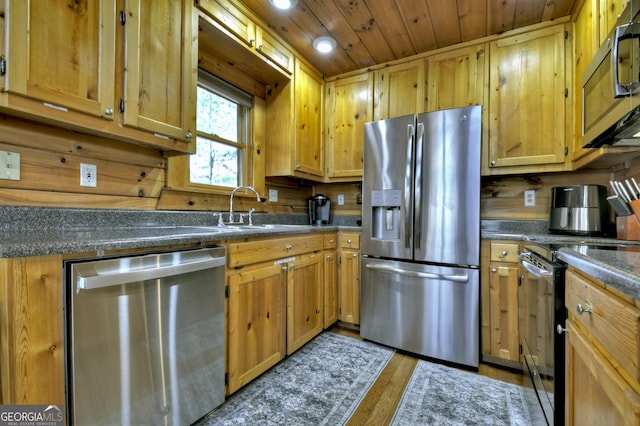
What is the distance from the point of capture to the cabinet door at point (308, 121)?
8.43 ft

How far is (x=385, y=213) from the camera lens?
89.0 inches

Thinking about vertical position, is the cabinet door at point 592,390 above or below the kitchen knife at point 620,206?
below

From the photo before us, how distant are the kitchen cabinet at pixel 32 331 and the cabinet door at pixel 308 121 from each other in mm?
1871

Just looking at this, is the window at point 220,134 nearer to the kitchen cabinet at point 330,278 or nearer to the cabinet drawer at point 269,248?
the cabinet drawer at point 269,248

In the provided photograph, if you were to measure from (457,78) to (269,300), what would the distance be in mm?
2251

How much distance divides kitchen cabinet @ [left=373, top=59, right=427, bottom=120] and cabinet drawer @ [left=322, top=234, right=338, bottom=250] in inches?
46.2

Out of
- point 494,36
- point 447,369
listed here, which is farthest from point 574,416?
point 494,36

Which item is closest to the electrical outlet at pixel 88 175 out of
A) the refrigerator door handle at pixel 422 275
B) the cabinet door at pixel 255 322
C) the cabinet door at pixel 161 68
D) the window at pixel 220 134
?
the cabinet door at pixel 161 68

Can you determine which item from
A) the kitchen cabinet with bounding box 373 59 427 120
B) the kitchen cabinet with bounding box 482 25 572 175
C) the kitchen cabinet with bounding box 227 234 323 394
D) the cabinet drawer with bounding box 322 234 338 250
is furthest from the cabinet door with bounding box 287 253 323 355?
the kitchen cabinet with bounding box 482 25 572 175

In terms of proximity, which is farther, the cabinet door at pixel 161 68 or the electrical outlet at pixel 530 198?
the electrical outlet at pixel 530 198

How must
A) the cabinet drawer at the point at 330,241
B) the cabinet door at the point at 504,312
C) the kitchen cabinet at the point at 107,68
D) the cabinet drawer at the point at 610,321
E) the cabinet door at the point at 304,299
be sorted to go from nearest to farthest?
the cabinet drawer at the point at 610,321
the kitchen cabinet at the point at 107,68
the cabinet door at the point at 504,312
the cabinet door at the point at 304,299
the cabinet drawer at the point at 330,241

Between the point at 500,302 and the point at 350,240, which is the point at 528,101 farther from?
the point at 350,240

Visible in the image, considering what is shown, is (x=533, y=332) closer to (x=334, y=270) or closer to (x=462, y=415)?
(x=462, y=415)

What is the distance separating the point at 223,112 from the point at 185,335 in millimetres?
1748
